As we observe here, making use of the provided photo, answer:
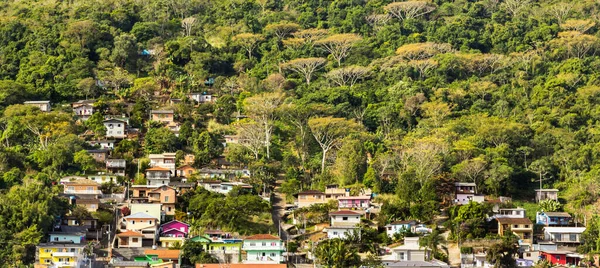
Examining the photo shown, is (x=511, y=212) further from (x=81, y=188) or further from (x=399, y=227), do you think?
(x=81, y=188)

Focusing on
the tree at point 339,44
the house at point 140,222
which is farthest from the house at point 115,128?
the tree at point 339,44

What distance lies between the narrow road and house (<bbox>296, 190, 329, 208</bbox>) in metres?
1.09

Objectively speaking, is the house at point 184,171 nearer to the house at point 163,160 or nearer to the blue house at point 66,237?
the house at point 163,160

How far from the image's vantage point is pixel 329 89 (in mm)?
66250

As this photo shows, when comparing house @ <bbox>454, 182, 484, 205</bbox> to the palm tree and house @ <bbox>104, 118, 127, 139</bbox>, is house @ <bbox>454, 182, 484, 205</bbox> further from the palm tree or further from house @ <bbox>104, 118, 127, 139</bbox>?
house @ <bbox>104, 118, 127, 139</bbox>

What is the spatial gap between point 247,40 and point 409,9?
16.0 meters

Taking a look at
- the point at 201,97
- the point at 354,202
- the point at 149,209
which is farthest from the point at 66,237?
the point at 201,97

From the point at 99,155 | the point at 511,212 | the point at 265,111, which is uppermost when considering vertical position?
the point at 265,111

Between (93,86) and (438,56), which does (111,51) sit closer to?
(93,86)

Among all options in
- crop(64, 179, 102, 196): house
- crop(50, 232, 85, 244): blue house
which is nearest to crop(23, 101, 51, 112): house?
crop(64, 179, 102, 196): house

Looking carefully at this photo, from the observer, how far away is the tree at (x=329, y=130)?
57688 millimetres

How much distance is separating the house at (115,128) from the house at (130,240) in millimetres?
14207

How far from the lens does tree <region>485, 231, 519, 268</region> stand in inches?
1686

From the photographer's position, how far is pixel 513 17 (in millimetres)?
84812
